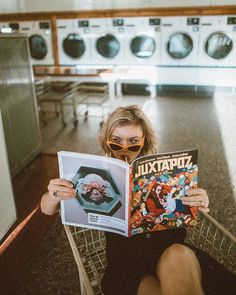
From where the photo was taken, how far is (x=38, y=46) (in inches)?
275

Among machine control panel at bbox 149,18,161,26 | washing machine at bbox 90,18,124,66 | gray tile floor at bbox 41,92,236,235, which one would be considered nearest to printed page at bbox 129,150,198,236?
gray tile floor at bbox 41,92,236,235

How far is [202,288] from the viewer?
1.11 meters

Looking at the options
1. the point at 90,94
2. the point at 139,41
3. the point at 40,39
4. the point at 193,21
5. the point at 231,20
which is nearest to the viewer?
the point at 90,94

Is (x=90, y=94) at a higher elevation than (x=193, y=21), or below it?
below

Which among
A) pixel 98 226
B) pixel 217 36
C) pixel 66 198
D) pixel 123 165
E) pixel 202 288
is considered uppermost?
pixel 217 36

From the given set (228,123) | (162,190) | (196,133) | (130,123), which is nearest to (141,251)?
(162,190)

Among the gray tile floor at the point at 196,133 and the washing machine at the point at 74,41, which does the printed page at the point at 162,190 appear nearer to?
the gray tile floor at the point at 196,133

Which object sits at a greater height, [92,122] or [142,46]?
[142,46]

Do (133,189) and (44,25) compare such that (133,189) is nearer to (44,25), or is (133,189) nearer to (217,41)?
(217,41)

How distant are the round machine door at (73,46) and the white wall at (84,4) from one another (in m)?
0.59

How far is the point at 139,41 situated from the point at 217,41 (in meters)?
1.58

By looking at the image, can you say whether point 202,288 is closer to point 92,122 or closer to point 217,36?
point 92,122

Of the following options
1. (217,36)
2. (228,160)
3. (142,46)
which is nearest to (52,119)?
(142,46)

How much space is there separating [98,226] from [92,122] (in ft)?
13.4
